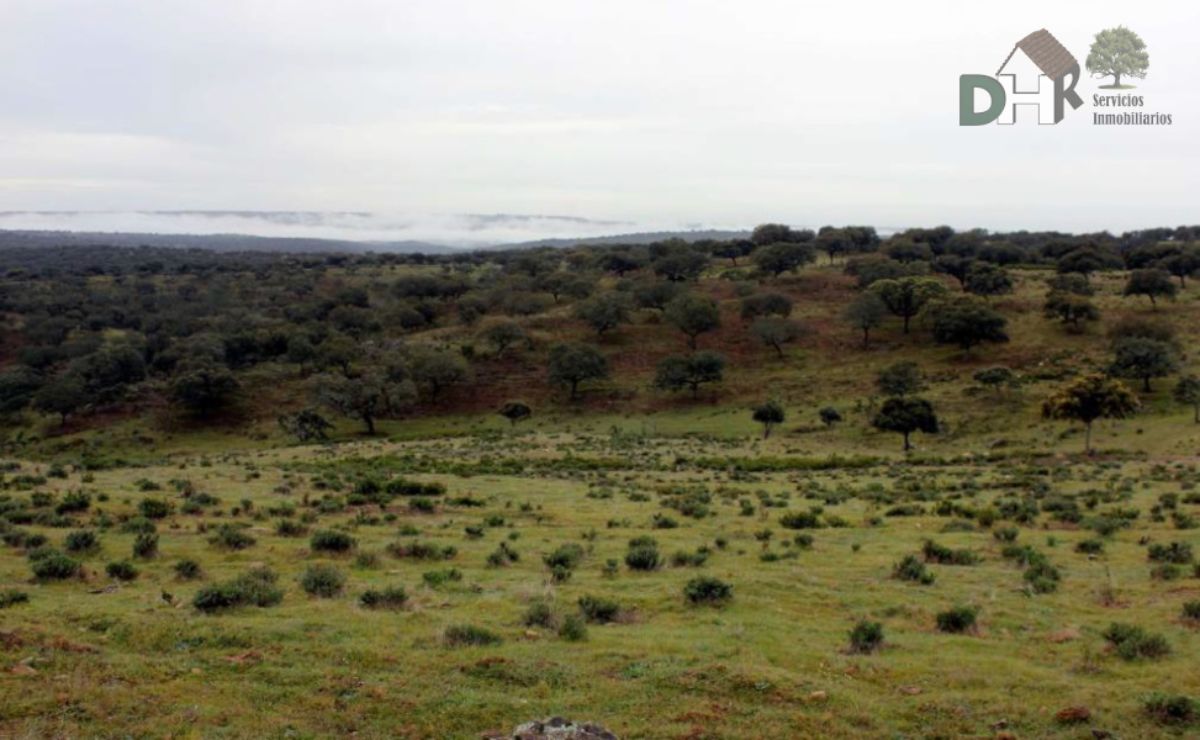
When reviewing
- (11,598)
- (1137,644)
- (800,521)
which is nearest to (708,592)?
(1137,644)

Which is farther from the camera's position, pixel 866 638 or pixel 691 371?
pixel 691 371

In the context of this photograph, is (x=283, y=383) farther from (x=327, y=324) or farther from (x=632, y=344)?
(x=632, y=344)

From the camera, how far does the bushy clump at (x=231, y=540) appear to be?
17688mm

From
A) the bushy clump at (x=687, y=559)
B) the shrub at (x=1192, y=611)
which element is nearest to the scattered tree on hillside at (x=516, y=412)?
the bushy clump at (x=687, y=559)

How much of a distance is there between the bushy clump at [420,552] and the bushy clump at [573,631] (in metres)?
6.20

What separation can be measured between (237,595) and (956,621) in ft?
37.1

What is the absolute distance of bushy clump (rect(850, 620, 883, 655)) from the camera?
11.8 metres

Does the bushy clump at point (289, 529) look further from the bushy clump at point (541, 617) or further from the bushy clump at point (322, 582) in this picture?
the bushy clump at point (541, 617)

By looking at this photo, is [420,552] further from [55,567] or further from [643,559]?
[55,567]

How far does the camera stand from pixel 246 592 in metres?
13.2

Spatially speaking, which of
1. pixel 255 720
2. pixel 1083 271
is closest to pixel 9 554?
pixel 255 720

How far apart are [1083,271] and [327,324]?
85.2 m

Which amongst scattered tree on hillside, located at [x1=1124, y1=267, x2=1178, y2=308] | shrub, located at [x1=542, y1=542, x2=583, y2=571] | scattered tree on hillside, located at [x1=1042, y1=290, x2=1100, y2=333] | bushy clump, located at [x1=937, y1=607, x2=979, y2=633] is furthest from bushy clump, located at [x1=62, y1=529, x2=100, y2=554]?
scattered tree on hillside, located at [x1=1124, y1=267, x2=1178, y2=308]

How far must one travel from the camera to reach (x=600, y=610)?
13234mm
